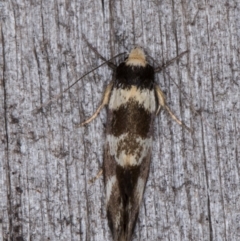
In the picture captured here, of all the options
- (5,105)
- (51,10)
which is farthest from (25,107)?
(51,10)

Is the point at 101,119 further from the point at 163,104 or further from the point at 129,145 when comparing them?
the point at 163,104

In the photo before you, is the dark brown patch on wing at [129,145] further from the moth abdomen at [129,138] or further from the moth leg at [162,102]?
the moth leg at [162,102]

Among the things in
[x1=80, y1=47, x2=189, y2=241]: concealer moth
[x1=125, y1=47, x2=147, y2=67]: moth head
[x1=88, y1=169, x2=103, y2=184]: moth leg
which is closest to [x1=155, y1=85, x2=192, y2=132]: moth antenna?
[x1=80, y1=47, x2=189, y2=241]: concealer moth

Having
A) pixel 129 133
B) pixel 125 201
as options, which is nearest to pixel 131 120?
pixel 129 133

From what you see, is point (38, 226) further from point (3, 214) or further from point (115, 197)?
point (115, 197)

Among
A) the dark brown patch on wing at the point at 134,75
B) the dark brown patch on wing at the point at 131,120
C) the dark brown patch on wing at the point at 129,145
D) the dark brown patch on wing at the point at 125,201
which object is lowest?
the dark brown patch on wing at the point at 125,201

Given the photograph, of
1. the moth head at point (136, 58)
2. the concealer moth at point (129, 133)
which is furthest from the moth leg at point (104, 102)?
the moth head at point (136, 58)

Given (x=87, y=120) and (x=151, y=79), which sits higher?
(x=151, y=79)
